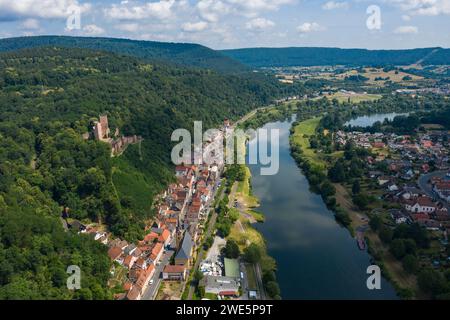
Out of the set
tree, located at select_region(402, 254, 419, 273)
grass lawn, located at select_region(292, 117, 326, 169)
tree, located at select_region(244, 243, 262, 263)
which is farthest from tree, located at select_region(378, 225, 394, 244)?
grass lawn, located at select_region(292, 117, 326, 169)

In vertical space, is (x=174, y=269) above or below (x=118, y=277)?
above

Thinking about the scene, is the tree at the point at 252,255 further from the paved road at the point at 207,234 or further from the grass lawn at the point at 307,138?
the grass lawn at the point at 307,138

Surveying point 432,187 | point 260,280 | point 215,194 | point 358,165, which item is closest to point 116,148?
point 215,194

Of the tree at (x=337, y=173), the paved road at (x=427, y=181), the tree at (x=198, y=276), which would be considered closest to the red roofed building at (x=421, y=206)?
the paved road at (x=427, y=181)

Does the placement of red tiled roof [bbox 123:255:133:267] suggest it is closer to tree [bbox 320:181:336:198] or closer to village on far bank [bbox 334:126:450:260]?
village on far bank [bbox 334:126:450:260]

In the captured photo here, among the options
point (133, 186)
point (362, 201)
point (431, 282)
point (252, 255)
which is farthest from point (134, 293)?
point (362, 201)

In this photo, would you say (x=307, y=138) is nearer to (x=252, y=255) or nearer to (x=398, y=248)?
(x=398, y=248)
